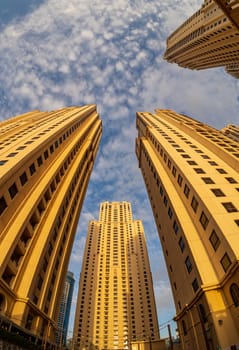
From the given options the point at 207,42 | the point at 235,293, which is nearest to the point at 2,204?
the point at 235,293

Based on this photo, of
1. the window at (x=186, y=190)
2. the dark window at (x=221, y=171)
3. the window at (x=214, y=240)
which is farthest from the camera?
the dark window at (x=221, y=171)

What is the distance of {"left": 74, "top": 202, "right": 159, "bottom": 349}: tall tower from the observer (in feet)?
325

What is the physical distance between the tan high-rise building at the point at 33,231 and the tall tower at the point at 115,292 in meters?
65.2

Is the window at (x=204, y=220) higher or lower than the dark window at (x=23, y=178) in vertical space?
lower

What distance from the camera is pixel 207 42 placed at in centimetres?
7906

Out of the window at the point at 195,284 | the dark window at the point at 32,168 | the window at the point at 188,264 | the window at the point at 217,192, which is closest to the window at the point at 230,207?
the window at the point at 217,192

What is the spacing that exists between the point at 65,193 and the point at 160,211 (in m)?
20.5

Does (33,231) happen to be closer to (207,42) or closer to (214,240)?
(214,240)

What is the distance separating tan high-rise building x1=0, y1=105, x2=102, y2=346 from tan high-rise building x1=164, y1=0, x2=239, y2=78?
56.3 m

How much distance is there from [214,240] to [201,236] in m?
2.74

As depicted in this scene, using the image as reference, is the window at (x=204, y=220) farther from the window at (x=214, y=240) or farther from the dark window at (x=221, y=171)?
the dark window at (x=221, y=171)

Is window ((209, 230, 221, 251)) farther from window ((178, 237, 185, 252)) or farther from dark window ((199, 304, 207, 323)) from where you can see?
dark window ((199, 304, 207, 323))

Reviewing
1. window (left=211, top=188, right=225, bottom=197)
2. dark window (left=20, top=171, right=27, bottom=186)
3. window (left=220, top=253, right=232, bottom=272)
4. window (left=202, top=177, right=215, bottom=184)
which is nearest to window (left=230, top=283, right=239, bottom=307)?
window (left=220, top=253, right=232, bottom=272)

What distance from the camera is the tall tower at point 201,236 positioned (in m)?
22.0
